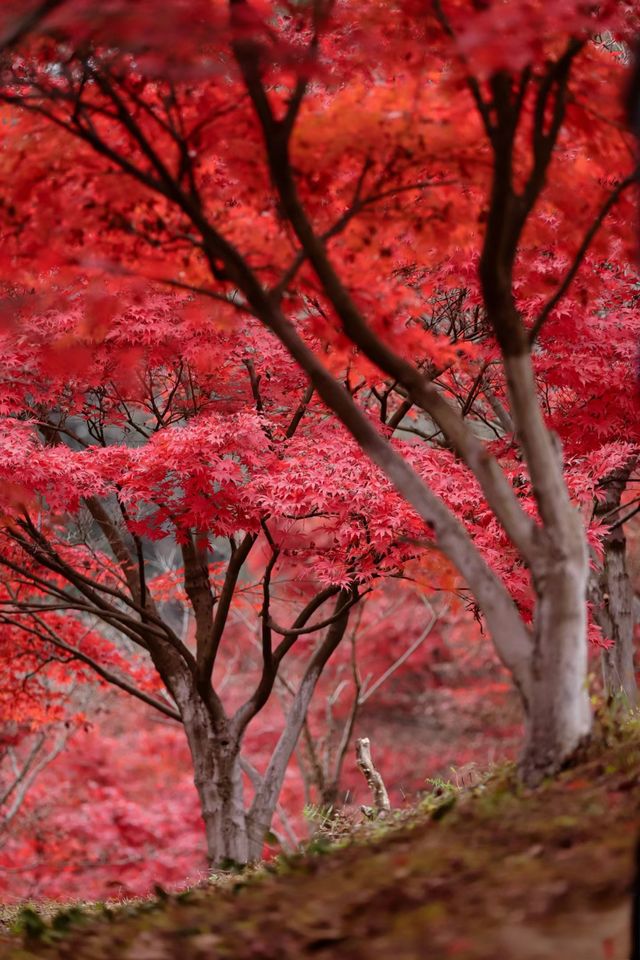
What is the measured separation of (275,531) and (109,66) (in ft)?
15.7

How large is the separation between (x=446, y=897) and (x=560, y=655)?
1.39 metres

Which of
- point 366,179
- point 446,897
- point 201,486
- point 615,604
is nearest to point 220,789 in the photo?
point 201,486

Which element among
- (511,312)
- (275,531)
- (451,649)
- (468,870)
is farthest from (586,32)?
(451,649)

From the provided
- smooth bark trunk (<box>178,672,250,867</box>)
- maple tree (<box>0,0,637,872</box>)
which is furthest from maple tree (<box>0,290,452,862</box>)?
maple tree (<box>0,0,637,872</box>)

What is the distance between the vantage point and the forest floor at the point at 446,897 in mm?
3066

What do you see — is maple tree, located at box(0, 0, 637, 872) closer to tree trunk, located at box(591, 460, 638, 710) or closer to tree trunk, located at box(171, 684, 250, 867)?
tree trunk, located at box(171, 684, 250, 867)

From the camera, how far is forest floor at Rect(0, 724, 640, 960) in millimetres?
Result: 3066

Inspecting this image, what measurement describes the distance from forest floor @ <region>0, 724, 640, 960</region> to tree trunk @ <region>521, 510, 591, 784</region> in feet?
0.49

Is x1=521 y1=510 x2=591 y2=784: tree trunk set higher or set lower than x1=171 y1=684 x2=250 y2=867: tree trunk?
lower

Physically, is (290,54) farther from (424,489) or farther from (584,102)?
(424,489)

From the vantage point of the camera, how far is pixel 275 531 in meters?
8.52

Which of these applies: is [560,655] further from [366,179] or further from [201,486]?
[201,486]

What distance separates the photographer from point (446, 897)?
136 inches

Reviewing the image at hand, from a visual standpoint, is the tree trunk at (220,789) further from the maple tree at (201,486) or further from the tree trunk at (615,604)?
the tree trunk at (615,604)
